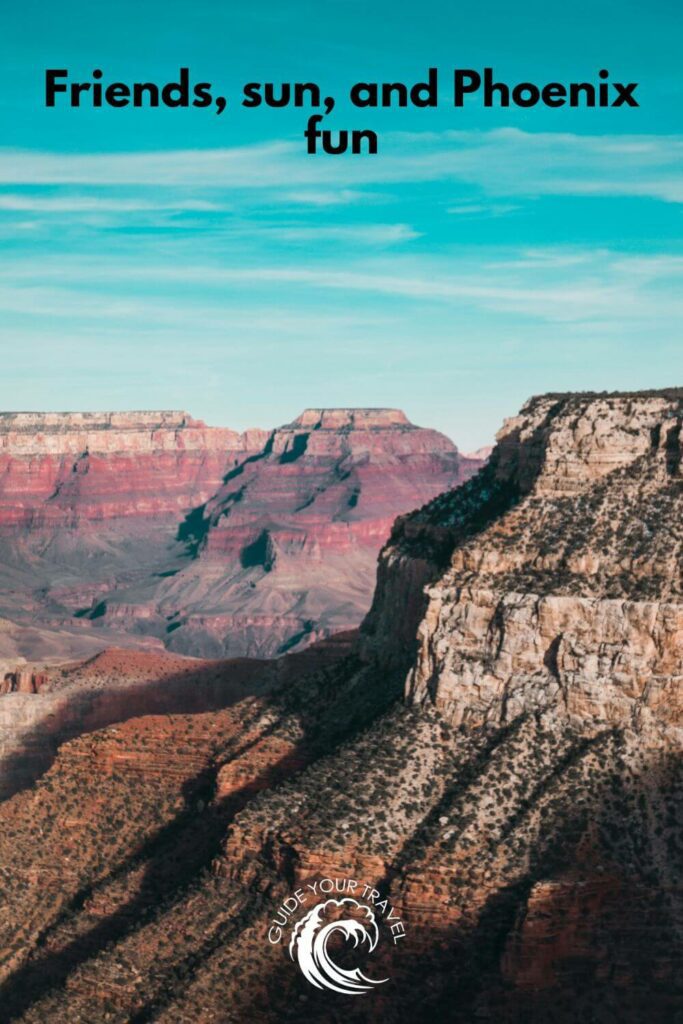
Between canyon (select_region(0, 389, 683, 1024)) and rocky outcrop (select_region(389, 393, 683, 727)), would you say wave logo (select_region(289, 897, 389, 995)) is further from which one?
rocky outcrop (select_region(389, 393, 683, 727))

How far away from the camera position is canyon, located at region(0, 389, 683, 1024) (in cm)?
5588

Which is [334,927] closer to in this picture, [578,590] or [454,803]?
[454,803]

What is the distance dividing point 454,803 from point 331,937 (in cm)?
677

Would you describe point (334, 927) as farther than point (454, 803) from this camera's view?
No

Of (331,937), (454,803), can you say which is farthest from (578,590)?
(331,937)

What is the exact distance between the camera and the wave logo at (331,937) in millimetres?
56625

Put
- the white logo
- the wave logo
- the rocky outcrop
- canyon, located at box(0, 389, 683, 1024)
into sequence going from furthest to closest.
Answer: the rocky outcrop → the white logo → the wave logo → canyon, located at box(0, 389, 683, 1024)

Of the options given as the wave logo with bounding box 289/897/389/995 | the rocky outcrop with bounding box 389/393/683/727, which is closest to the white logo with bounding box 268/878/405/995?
the wave logo with bounding box 289/897/389/995

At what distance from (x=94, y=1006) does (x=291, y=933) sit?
25.2 feet

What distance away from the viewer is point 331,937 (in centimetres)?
5775

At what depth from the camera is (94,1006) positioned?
5841cm

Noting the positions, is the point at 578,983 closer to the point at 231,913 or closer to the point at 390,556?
the point at 231,913

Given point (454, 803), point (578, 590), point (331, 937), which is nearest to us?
point (331, 937)

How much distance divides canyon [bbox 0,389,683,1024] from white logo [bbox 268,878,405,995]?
1.23ft
